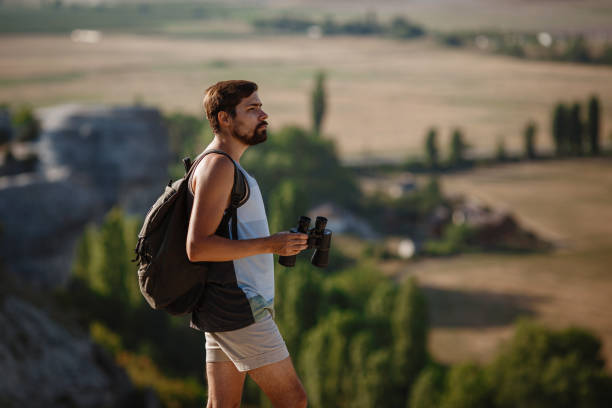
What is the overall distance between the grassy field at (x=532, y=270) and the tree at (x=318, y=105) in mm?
20329

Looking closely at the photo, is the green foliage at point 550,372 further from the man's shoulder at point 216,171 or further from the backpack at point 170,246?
the man's shoulder at point 216,171

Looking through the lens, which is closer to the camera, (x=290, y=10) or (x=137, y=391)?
(x=137, y=391)

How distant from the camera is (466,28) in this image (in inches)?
→ 5886

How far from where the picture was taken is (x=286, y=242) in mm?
4516

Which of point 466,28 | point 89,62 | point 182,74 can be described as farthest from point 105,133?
point 466,28

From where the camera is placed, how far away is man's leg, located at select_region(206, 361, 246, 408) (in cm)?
501

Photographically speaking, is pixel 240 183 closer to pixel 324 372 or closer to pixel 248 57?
pixel 324 372

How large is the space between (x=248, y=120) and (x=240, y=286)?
1.17 metres

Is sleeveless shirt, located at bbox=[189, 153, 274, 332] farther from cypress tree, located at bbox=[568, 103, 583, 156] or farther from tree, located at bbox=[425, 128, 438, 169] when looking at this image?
cypress tree, located at bbox=[568, 103, 583, 156]

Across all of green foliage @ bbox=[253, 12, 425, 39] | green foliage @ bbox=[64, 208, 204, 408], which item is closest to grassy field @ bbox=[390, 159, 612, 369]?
green foliage @ bbox=[64, 208, 204, 408]

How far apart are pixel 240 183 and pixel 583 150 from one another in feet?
335

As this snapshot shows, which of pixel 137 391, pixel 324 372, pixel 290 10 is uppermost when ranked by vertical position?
pixel 290 10

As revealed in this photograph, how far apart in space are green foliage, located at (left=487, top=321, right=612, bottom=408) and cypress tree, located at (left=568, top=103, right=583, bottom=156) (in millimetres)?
63451

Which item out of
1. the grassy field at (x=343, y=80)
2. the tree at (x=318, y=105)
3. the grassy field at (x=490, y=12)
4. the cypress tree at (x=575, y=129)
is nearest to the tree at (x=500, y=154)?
the grassy field at (x=343, y=80)
